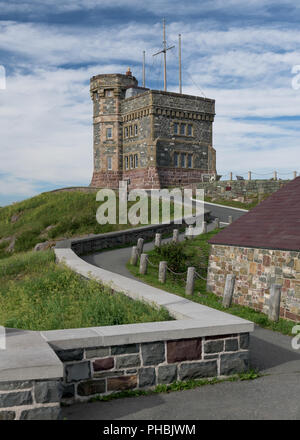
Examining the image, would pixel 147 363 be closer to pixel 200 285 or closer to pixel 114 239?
pixel 200 285

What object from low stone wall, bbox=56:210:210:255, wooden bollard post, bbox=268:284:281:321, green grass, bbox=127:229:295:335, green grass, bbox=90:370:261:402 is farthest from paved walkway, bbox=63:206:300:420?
low stone wall, bbox=56:210:210:255

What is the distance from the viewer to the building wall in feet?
41.6

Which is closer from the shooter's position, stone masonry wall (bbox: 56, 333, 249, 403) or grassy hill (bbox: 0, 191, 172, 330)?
stone masonry wall (bbox: 56, 333, 249, 403)

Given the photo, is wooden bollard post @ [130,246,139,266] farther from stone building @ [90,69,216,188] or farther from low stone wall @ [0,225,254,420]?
stone building @ [90,69,216,188]

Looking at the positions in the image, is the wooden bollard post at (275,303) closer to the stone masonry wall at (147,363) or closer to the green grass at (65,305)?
the green grass at (65,305)

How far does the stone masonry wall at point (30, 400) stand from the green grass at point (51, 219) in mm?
25112

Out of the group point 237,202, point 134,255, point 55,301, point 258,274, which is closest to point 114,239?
point 134,255

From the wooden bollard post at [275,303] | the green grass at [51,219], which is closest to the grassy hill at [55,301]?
the wooden bollard post at [275,303]

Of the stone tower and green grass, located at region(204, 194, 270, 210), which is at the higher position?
the stone tower

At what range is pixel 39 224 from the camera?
35688 mm

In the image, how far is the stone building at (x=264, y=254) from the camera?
12.8 metres

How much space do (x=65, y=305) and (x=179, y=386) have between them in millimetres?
4122

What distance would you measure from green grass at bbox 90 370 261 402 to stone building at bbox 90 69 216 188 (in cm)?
4206
